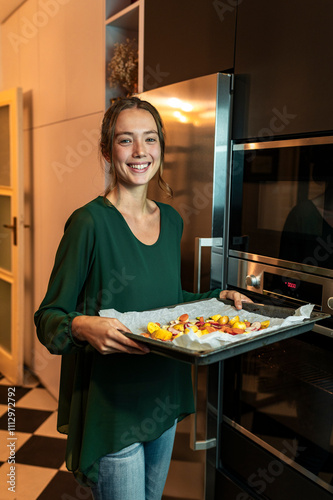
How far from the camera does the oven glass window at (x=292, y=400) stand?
1377 millimetres

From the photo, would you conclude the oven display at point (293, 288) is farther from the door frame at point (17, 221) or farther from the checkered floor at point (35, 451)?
the door frame at point (17, 221)

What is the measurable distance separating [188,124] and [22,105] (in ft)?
6.05

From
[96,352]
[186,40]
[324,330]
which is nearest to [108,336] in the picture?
[96,352]

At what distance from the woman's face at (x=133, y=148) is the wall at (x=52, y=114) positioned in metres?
1.15

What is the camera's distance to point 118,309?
1235 mm

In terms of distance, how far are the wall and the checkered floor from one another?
0.17 meters

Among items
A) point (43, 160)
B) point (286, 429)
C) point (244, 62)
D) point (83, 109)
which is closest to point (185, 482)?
point (286, 429)

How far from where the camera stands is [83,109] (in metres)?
2.55

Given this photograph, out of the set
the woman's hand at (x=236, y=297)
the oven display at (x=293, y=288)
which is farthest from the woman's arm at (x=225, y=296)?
the oven display at (x=293, y=288)

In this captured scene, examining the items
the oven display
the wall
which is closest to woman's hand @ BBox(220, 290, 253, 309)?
the oven display

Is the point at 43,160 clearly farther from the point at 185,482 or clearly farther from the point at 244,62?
the point at 185,482

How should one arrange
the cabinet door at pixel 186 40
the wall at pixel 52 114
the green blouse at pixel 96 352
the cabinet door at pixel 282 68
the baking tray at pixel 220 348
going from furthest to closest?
the wall at pixel 52 114
the cabinet door at pixel 186 40
the cabinet door at pixel 282 68
the green blouse at pixel 96 352
the baking tray at pixel 220 348

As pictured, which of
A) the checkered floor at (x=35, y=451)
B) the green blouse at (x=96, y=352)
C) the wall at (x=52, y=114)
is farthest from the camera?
the wall at (x=52, y=114)

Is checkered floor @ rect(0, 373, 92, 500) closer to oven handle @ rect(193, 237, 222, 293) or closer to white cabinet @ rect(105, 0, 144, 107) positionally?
oven handle @ rect(193, 237, 222, 293)
